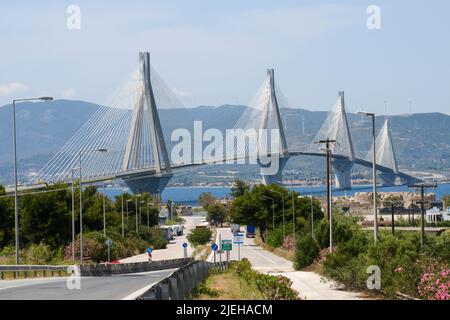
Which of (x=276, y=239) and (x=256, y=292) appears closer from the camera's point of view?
(x=256, y=292)

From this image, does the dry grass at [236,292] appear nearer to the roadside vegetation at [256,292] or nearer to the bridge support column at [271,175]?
A: the roadside vegetation at [256,292]

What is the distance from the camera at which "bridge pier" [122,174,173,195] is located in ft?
411

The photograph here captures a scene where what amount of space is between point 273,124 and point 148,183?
74.8 feet

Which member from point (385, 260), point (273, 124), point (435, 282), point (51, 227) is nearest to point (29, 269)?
point (385, 260)

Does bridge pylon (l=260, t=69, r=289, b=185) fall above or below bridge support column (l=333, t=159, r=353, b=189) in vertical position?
above

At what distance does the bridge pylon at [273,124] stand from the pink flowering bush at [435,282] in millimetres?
112838

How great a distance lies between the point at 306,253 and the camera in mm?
51938

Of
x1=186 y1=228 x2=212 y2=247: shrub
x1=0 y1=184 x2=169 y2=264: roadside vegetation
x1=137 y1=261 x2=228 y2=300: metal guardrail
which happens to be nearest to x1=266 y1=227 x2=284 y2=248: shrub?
x1=0 y1=184 x2=169 y2=264: roadside vegetation

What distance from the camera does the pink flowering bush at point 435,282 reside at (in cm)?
2320

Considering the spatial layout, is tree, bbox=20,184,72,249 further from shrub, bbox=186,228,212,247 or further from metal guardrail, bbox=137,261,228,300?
metal guardrail, bbox=137,261,228,300

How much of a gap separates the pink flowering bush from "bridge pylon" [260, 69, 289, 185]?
112838 millimetres

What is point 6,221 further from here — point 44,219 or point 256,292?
point 256,292
